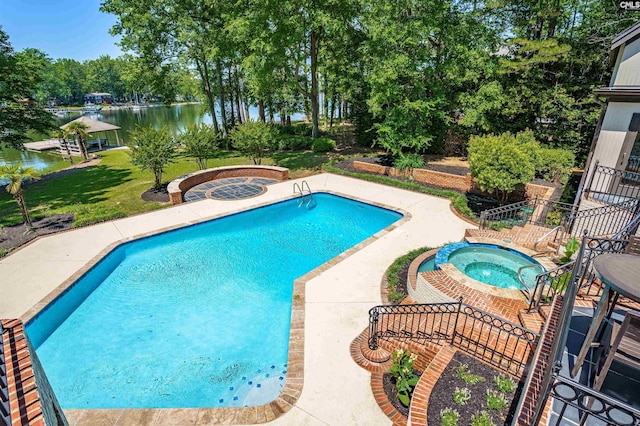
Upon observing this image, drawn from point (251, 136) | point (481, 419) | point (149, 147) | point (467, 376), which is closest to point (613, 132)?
point (467, 376)

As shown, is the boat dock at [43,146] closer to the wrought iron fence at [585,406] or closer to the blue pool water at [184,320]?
the blue pool water at [184,320]

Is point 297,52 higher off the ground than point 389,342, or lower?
higher

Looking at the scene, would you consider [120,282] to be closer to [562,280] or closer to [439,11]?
[562,280]

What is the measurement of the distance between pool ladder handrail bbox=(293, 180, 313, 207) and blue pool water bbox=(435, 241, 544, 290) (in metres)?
8.93

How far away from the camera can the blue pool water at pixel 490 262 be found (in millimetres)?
8656

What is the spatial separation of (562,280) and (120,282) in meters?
12.8

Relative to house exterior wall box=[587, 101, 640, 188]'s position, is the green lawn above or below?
below

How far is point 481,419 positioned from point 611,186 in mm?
10065

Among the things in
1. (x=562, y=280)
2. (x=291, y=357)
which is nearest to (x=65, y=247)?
(x=291, y=357)

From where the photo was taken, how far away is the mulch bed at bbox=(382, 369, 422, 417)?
5.82m

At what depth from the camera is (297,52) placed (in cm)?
2305

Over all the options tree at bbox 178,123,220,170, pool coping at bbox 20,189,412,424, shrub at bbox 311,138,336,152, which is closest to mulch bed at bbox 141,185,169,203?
tree at bbox 178,123,220,170

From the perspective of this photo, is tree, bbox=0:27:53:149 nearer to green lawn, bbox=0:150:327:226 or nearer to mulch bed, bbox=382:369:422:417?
green lawn, bbox=0:150:327:226

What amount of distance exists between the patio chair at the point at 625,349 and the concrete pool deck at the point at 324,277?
365 centimetres
